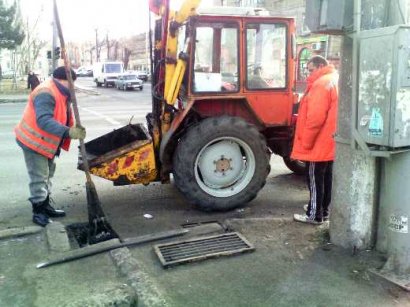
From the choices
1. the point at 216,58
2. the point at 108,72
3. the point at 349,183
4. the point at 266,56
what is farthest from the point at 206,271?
the point at 108,72

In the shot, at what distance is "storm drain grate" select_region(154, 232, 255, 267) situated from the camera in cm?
402

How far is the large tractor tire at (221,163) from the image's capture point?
205 inches

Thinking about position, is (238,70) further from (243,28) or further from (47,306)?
(47,306)

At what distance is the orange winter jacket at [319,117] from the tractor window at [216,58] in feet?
3.35

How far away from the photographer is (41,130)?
4.84 metres

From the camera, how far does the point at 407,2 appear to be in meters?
3.62

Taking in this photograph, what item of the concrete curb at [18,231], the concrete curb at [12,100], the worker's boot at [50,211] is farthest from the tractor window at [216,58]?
the concrete curb at [12,100]

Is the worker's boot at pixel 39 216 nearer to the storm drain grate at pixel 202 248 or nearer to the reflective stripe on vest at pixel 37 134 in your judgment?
the reflective stripe on vest at pixel 37 134

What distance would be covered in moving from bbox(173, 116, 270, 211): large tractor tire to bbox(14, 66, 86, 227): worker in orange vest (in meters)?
1.17

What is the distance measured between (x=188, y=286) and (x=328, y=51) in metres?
20.9

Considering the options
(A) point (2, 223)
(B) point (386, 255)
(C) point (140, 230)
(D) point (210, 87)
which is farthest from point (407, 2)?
(A) point (2, 223)

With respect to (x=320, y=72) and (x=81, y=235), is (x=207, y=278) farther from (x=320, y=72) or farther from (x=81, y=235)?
(x=320, y=72)

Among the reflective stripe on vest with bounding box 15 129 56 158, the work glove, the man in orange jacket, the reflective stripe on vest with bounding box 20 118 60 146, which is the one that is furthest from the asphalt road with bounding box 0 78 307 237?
the work glove

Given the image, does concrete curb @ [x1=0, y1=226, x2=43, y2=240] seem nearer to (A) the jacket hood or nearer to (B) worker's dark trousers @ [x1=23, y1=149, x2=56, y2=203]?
(B) worker's dark trousers @ [x1=23, y1=149, x2=56, y2=203]
